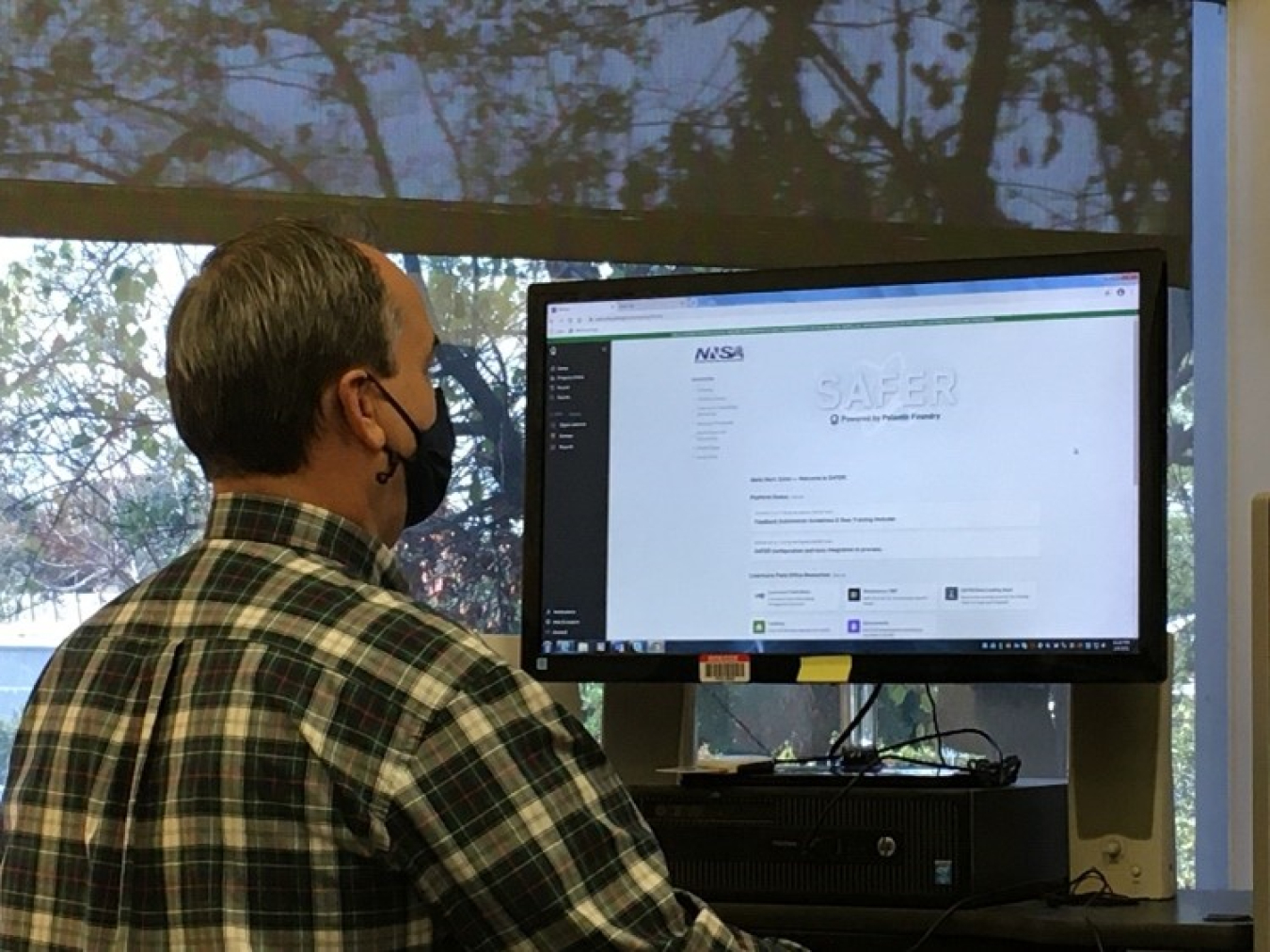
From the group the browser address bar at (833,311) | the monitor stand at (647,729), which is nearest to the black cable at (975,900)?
the monitor stand at (647,729)

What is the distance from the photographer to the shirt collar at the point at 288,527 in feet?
4.03

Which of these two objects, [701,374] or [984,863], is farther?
[701,374]

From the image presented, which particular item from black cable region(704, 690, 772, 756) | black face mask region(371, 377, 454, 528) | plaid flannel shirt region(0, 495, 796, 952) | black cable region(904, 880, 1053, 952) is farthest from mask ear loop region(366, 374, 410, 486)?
black cable region(704, 690, 772, 756)

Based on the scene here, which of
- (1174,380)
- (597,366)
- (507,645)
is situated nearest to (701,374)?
(597,366)

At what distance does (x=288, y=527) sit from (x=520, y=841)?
30 centimetres

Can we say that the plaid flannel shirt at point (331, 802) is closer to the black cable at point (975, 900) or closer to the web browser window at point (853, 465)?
the black cable at point (975, 900)

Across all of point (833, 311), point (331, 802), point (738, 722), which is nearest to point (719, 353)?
point (833, 311)

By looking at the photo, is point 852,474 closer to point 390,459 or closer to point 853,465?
point 853,465

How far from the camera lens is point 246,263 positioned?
1254mm

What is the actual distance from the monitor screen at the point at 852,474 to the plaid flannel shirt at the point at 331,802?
1.81 feet

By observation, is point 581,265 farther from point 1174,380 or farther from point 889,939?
point 889,939

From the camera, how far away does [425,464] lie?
1.39m

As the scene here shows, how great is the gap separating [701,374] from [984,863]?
1.81ft

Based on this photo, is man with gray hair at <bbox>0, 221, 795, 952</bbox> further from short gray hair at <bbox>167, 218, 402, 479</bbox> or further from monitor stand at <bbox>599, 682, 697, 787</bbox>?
monitor stand at <bbox>599, 682, 697, 787</bbox>
